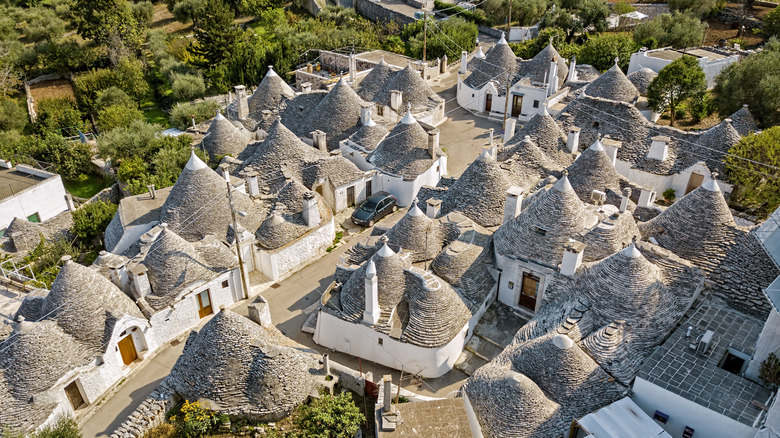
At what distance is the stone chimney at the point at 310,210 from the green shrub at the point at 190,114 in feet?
76.8

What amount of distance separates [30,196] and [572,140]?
34.6 m

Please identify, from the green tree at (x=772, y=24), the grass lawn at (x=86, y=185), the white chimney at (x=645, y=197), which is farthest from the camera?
the green tree at (x=772, y=24)

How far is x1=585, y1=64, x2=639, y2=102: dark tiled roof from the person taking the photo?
3891 centimetres

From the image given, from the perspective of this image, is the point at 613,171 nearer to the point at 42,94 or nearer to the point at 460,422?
the point at 460,422

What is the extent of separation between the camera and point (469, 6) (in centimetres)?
7125

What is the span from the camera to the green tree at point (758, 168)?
2892 centimetres

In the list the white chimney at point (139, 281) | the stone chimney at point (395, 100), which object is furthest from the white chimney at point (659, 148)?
the white chimney at point (139, 281)

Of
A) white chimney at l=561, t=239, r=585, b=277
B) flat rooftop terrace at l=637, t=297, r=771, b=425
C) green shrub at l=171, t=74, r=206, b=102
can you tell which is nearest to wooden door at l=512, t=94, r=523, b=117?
white chimney at l=561, t=239, r=585, b=277

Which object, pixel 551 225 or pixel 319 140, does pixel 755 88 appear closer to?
pixel 551 225

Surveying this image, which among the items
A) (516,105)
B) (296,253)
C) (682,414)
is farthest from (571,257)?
(516,105)

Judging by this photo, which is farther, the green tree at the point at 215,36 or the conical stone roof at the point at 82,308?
the green tree at the point at 215,36

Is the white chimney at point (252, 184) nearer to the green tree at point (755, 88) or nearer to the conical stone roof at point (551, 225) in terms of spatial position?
the conical stone roof at point (551, 225)

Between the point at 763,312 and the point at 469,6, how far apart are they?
58.9m

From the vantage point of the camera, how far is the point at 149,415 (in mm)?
19797
